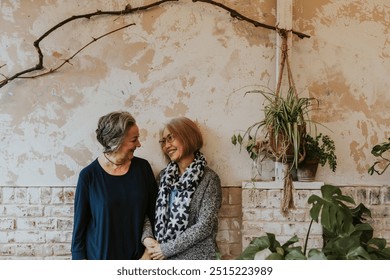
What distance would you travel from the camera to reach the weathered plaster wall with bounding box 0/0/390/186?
3203 mm

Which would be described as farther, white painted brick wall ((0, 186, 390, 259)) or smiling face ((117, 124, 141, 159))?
white painted brick wall ((0, 186, 390, 259))

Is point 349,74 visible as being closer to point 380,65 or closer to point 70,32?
point 380,65

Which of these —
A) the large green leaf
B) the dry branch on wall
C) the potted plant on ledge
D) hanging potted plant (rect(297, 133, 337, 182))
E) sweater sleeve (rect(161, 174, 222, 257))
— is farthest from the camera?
the dry branch on wall

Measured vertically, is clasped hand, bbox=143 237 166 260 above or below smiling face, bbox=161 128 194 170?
below

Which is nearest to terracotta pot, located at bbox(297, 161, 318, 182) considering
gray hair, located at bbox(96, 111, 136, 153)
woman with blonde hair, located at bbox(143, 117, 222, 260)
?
woman with blonde hair, located at bbox(143, 117, 222, 260)

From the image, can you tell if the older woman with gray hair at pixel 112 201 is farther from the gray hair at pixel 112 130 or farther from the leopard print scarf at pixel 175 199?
the leopard print scarf at pixel 175 199

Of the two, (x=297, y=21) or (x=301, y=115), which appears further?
Result: (x=297, y=21)

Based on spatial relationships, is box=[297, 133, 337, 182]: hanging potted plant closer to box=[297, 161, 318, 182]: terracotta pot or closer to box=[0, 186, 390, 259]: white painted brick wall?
box=[297, 161, 318, 182]: terracotta pot

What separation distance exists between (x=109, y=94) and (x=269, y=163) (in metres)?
1.18

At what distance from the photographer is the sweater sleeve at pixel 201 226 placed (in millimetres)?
2928

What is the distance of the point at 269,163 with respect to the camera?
10.6 ft

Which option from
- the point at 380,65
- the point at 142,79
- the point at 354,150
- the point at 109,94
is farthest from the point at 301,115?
the point at 109,94

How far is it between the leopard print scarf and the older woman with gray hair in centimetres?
12

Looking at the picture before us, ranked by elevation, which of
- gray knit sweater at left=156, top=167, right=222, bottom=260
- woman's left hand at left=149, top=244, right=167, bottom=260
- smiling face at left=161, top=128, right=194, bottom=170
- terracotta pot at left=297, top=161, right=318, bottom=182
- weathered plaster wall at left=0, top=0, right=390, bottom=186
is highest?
weathered plaster wall at left=0, top=0, right=390, bottom=186
